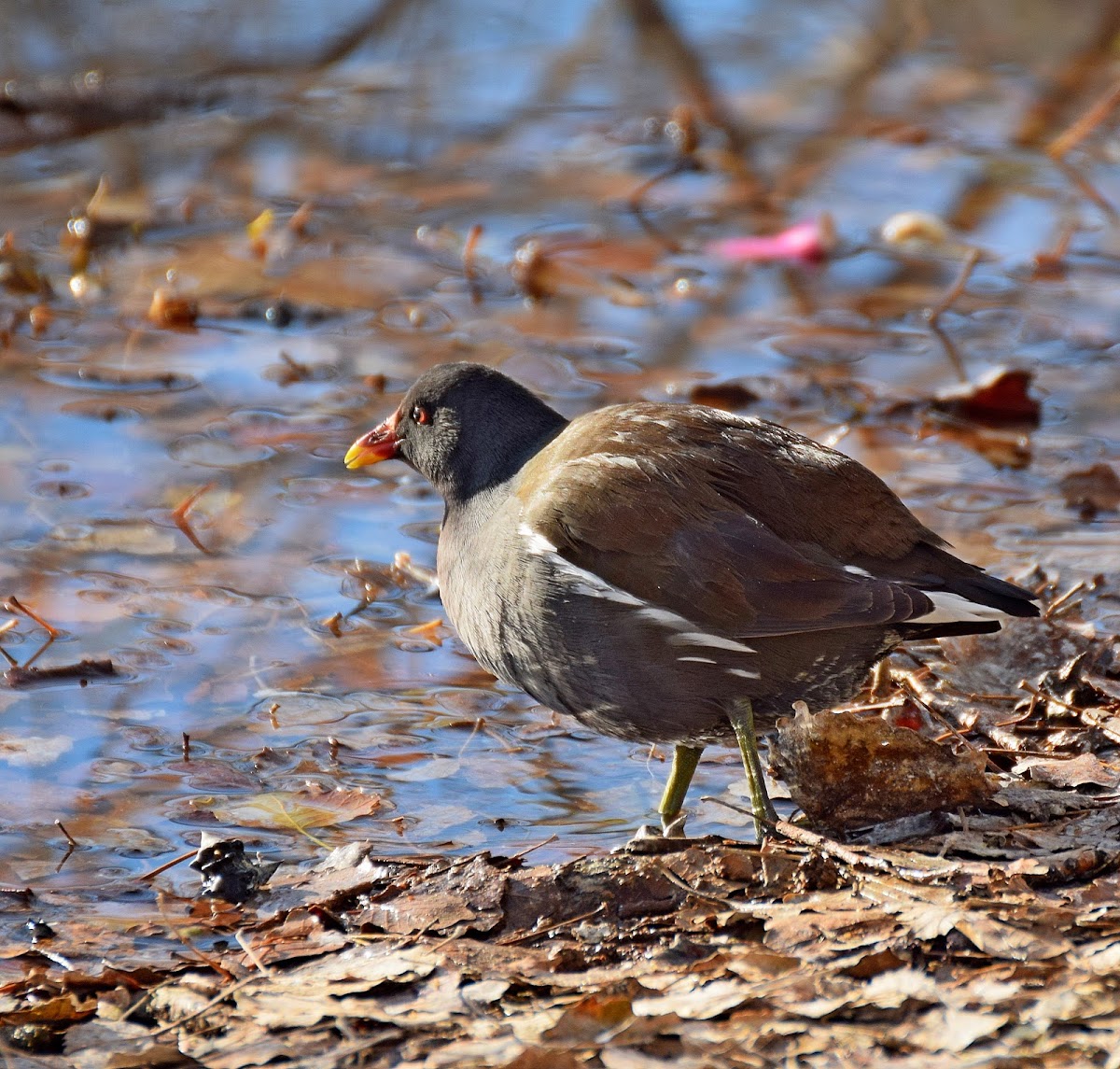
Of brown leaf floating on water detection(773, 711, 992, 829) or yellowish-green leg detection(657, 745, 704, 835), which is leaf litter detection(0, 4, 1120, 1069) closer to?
brown leaf floating on water detection(773, 711, 992, 829)

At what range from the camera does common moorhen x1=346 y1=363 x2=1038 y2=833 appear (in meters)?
3.62

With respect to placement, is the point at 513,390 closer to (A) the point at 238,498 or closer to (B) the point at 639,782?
(B) the point at 639,782

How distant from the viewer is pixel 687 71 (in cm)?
1048

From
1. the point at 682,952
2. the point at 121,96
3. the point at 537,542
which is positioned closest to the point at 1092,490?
the point at 537,542

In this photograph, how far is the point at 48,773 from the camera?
14.1 feet

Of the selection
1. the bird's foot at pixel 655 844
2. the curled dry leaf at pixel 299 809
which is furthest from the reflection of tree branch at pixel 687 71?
the bird's foot at pixel 655 844

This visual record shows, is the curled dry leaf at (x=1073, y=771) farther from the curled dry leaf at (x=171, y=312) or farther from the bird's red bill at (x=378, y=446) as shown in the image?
the curled dry leaf at (x=171, y=312)

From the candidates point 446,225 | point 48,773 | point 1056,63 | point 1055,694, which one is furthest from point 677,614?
point 1056,63

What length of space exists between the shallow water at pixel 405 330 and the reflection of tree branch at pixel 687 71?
29 millimetres

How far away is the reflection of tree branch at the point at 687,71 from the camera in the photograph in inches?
376

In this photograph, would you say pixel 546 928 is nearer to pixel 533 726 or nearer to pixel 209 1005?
pixel 209 1005

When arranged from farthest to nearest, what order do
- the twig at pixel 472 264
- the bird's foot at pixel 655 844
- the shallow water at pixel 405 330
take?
the twig at pixel 472 264
the shallow water at pixel 405 330
the bird's foot at pixel 655 844

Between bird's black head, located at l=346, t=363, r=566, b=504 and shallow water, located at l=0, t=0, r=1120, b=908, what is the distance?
0.74m

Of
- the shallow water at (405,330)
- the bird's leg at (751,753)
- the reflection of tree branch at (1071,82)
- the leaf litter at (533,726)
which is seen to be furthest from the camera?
the reflection of tree branch at (1071,82)
